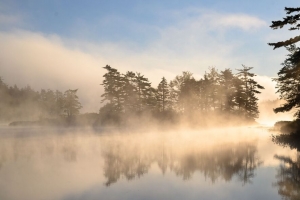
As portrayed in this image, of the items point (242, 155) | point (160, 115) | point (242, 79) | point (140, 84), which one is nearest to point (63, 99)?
point (140, 84)

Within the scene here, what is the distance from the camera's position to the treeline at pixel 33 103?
3561 inches

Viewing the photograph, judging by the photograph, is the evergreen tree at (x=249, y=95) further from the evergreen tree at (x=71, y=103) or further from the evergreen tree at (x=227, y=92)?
the evergreen tree at (x=71, y=103)

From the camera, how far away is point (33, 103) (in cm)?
10300

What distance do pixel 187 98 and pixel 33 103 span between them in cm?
6354

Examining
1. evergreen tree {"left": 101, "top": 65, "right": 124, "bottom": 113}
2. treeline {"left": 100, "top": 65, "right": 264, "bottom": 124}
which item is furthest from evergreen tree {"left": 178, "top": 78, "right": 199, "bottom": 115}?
evergreen tree {"left": 101, "top": 65, "right": 124, "bottom": 113}

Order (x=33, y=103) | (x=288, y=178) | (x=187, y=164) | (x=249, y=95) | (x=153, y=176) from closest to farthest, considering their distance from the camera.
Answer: (x=288, y=178) < (x=153, y=176) < (x=187, y=164) < (x=249, y=95) < (x=33, y=103)

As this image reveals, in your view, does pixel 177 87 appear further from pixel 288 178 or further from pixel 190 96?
pixel 288 178

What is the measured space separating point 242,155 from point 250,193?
27.1 feet

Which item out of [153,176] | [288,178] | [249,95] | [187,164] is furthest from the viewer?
[249,95]

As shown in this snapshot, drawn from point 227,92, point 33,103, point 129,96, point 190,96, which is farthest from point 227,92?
point 33,103

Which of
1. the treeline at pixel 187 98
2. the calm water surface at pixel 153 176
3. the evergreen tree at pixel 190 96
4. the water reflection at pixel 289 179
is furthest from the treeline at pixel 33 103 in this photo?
the water reflection at pixel 289 179

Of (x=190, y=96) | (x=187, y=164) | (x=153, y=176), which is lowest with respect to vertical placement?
(x=153, y=176)

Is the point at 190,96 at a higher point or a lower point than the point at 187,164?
higher

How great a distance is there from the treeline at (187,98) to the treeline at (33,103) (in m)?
22.5
